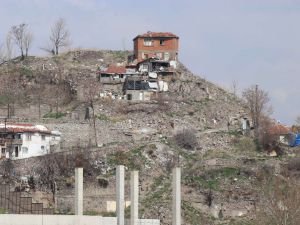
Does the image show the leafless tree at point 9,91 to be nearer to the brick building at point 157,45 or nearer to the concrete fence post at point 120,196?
the brick building at point 157,45

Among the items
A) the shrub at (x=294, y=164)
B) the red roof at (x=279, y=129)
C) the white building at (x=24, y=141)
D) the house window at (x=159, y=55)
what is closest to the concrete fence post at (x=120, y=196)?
the shrub at (x=294, y=164)

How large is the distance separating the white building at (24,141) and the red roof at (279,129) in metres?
12.3

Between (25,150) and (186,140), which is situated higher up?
(186,140)

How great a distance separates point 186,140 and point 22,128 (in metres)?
9.00

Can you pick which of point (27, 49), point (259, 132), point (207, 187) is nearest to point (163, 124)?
point (259, 132)

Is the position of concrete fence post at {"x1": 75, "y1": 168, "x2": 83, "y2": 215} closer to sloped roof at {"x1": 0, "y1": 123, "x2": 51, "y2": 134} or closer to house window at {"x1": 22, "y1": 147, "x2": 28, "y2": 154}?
sloped roof at {"x1": 0, "y1": 123, "x2": 51, "y2": 134}

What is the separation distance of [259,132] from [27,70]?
15986mm

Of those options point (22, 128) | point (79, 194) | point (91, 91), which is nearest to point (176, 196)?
point (79, 194)

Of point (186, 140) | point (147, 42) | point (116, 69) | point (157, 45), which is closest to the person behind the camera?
point (186, 140)

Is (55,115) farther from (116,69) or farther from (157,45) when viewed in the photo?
(157,45)

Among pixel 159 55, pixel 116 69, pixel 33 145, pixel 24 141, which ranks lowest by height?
pixel 33 145

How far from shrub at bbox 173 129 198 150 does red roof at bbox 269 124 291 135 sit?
4603mm

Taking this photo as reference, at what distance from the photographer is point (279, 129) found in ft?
206

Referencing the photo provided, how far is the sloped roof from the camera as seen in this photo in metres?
58.7
